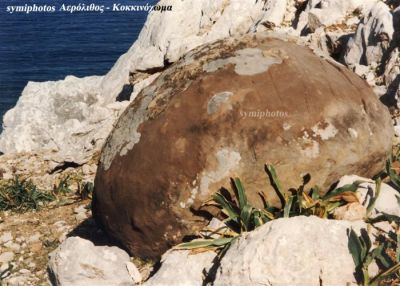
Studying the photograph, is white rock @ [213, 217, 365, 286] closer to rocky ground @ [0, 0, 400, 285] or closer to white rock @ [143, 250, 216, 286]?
rocky ground @ [0, 0, 400, 285]

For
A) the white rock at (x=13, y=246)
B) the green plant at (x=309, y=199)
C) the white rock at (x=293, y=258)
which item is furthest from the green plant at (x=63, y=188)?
the white rock at (x=293, y=258)

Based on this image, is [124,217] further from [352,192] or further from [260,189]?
[352,192]

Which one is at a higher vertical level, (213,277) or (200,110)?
(200,110)

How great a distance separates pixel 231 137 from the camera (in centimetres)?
568

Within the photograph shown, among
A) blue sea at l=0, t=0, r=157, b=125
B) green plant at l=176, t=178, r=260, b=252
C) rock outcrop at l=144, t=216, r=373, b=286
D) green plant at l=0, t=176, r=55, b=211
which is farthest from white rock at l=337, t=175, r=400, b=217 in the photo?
blue sea at l=0, t=0, r=157, b=125

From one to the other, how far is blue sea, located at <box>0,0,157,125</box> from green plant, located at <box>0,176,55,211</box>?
21.1 meters

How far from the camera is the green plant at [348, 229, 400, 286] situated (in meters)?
4.72

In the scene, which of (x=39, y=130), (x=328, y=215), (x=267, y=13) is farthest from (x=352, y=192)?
(x=39, y=130)

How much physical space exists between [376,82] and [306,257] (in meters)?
5.97

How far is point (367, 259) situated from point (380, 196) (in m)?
1.09

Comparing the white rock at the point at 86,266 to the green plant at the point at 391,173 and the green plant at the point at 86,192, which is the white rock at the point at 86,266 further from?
the green plant at the point at 391,173

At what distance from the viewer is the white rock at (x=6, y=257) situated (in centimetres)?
760

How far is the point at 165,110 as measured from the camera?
239 inches

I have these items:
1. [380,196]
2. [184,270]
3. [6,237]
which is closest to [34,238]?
[6,237]
